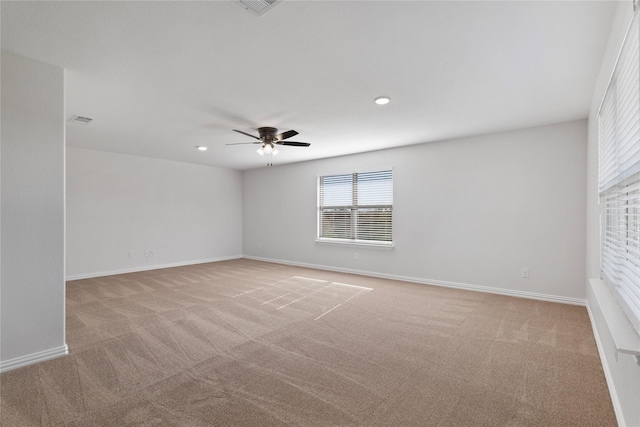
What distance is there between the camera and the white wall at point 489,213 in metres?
3.93

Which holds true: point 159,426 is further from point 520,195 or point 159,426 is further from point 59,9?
point 520,195

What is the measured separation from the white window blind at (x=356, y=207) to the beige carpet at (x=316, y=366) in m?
1.87

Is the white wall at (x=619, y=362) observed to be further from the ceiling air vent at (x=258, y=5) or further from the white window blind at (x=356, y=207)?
the white window blind at (x=356, y=207)

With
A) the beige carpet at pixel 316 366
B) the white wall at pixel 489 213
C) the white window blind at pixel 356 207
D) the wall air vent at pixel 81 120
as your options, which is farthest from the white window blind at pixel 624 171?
the wall air vent at pixel 81 120

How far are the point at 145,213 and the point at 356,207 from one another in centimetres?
448

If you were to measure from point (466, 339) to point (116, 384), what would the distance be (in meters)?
2.95

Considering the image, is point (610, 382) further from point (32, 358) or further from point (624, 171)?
point (32, 358)

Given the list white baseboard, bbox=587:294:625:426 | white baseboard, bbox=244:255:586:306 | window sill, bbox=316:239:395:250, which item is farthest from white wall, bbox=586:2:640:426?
window sill, bbox=316:239:395:250

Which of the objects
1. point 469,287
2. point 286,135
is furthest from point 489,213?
point 286,135

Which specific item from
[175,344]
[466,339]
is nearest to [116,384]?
[175,344]

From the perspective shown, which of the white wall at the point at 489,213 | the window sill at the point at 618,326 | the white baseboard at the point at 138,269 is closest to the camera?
the window sill at the point at 618,326

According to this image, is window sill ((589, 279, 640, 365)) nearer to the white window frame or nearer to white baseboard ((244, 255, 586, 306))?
white baseboard ((244, 255, 586, 306))

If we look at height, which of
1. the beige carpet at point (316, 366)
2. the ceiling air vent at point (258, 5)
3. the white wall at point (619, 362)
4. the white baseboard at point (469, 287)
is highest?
the ceiling air vent at point (258, 5)

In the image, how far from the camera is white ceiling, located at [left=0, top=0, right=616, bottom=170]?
1839 mm
